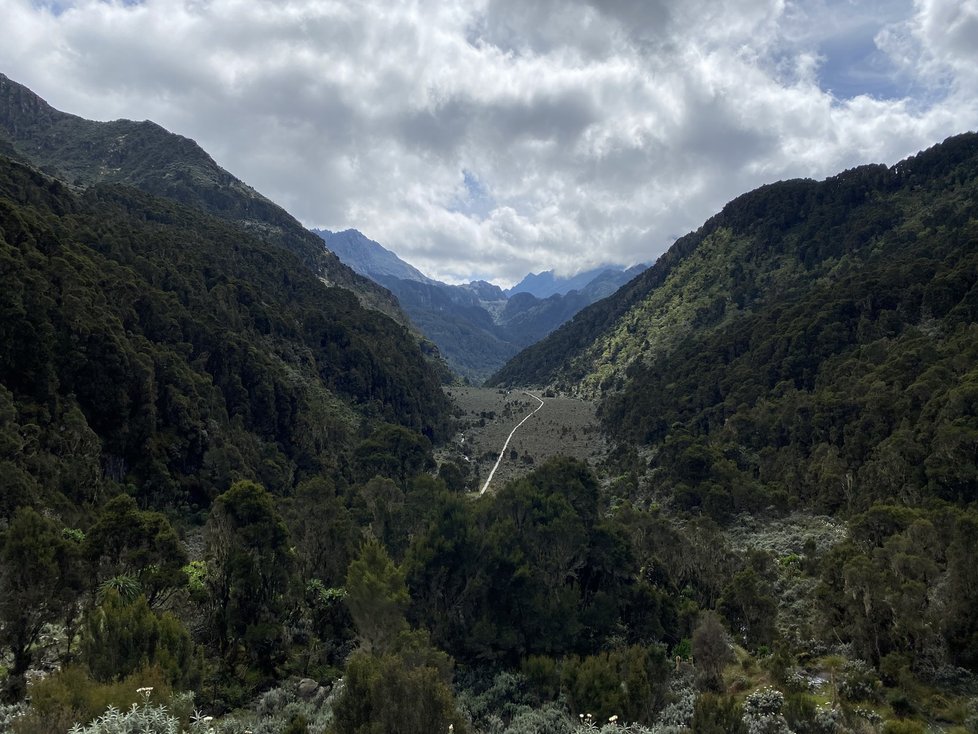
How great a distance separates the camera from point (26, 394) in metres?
28.3

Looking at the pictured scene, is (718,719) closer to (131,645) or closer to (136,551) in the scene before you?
(131,645)

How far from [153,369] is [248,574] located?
2178cm

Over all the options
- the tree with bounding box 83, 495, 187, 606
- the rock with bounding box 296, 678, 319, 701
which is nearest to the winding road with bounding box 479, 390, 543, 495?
the rock with bounding box 296, 678, 319, 701

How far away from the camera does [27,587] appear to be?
14.5 meters

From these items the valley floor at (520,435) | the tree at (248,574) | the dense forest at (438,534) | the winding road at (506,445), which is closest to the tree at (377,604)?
the dense forest at (438,534)

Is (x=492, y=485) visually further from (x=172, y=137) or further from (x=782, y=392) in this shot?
(x=172, y=137)

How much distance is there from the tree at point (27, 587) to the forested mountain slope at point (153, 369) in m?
9.97

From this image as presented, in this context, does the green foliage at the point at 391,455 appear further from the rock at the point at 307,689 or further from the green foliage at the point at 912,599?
the green foliage at the point at 912,599

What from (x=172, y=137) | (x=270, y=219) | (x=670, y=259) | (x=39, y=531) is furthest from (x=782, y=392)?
(x=172, y=137)

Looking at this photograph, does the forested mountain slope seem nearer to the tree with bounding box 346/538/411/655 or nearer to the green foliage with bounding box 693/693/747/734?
the tree with bounding box 346/538/411/655

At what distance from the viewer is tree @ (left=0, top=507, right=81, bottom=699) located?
14.3 m

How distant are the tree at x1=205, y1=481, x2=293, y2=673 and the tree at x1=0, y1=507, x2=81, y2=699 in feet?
16.4

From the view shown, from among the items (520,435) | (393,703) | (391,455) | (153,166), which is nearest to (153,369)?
(391,455)

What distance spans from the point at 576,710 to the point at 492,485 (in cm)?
3612
